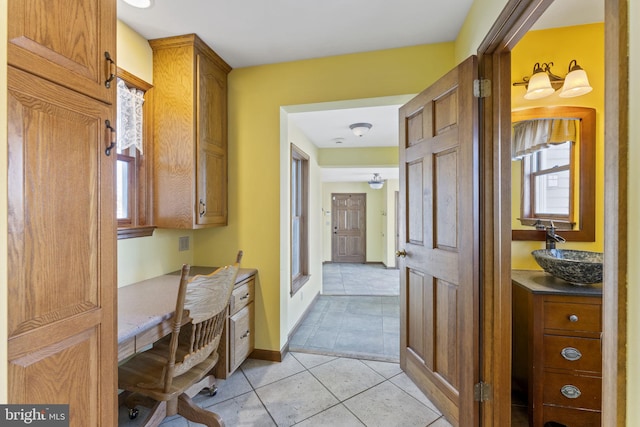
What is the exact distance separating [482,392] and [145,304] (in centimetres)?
188

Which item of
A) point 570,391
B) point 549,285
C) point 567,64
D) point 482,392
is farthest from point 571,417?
point 567,64

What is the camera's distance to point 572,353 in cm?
153

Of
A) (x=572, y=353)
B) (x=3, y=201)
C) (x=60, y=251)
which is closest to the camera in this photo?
(x=3, y=201)

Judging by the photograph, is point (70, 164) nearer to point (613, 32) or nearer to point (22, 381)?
point (22, 381)

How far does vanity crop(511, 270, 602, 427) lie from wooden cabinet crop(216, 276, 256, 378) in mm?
1875

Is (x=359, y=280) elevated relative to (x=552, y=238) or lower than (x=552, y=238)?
lower

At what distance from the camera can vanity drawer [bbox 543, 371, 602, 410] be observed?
1515 mm

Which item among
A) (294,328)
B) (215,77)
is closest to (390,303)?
(294,328)

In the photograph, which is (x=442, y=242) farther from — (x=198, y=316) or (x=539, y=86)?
(x=198, y=316)

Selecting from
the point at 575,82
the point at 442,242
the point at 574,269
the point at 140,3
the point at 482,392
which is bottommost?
A: the point at 482,392

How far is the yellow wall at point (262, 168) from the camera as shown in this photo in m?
2.34

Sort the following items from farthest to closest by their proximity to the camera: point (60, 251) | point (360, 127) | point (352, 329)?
point (360, 127), point (352, 329), point (60, 251)

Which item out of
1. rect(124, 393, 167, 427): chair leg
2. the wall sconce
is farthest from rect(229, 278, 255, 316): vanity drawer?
the wall sconce

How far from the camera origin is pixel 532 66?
2010 mm
